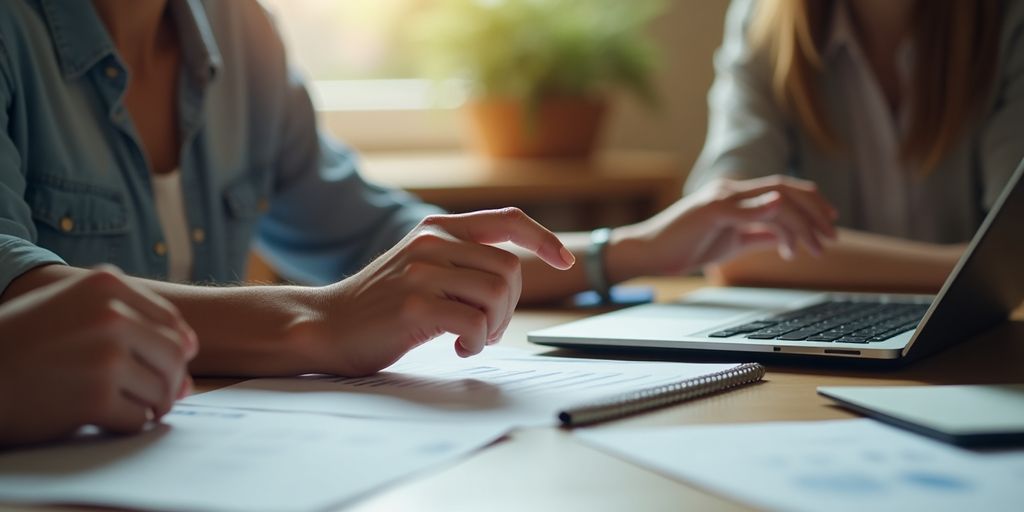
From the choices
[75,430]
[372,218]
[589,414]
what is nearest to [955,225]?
[372,218]

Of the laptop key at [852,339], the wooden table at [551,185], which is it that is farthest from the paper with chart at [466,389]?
the wooden table at [551,185]

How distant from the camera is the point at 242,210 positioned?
1200 mm

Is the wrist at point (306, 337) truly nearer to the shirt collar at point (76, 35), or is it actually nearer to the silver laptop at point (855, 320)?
the silver laptop at point (855, 320)

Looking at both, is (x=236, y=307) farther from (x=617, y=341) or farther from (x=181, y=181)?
(x=181, y=181)

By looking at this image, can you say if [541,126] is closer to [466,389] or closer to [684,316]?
[684,316]

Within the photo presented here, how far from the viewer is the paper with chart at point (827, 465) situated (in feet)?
1.36

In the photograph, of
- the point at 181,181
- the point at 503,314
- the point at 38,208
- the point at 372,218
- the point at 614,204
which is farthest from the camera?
the point at 614,204

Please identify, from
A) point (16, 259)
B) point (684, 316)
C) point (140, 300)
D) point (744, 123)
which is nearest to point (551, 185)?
point (744, 123)

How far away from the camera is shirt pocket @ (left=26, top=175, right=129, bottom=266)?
0.95m

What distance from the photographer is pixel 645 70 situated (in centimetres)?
221

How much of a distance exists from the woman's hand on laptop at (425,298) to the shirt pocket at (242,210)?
1.73 feet

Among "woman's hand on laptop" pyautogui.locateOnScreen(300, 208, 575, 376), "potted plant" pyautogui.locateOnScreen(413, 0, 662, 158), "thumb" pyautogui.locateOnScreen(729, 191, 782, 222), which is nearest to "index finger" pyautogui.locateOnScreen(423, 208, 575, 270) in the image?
"woman's hand on laptop" pyautogui.locateOnScreen(300, 208, 575, 376)

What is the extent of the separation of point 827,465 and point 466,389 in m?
0.24

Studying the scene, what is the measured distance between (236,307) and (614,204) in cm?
141
